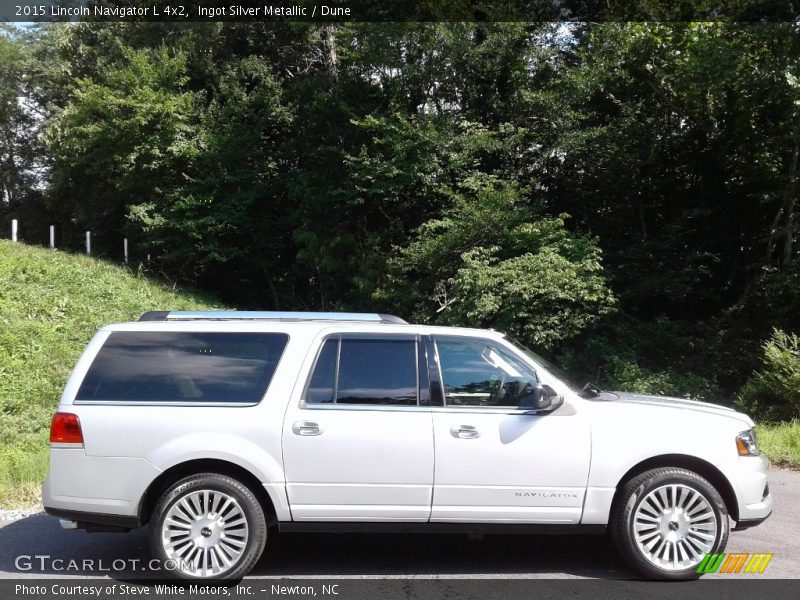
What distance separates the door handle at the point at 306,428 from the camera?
504 centimetres

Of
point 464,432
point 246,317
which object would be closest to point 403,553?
point 464,432

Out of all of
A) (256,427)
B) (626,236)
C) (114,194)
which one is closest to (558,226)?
(626,236)

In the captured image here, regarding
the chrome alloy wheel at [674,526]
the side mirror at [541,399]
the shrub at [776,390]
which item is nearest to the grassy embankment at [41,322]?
the side mirror at [541,399]

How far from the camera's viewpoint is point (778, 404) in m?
12.6

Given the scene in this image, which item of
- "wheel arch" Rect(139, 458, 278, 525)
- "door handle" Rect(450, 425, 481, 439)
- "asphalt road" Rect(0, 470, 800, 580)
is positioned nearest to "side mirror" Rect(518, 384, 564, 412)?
"door handle" Rect(450, 425, 481, 439)

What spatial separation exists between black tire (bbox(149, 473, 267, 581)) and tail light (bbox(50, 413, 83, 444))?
0.72m

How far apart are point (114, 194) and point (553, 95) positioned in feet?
54.3

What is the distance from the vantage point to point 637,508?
506 centimetres

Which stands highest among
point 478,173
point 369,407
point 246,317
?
point 478,173

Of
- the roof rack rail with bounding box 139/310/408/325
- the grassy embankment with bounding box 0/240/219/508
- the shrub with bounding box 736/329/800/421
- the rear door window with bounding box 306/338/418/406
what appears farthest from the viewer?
the shrub with bounding box 736/329/800/421

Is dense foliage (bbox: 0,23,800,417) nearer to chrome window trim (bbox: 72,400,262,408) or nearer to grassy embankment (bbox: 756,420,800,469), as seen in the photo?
grassy embankment (bbox: 756,420,800,469)

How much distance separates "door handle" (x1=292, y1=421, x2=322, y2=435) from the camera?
5043mm

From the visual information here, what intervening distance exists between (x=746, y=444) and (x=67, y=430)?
15.8 ft

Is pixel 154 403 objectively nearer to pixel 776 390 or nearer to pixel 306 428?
pixel 306 428
